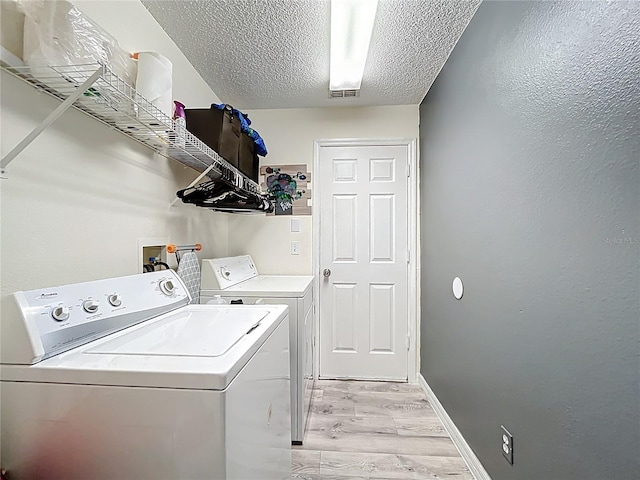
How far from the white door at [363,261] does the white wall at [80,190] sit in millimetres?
1393

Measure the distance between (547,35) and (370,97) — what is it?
5.18 feet

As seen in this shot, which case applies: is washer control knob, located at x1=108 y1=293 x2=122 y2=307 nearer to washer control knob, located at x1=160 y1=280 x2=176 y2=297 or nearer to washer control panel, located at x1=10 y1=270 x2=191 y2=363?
washer control panel, located at x1=10 y1=270 x2=191 y2=363

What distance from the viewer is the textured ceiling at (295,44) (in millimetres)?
1562

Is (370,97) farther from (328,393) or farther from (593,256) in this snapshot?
(328,393)

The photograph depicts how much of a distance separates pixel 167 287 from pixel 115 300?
0.91 ft

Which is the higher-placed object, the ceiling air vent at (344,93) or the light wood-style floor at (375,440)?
the ceiling air vent at (344,93)

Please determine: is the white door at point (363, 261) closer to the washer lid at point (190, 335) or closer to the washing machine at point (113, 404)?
the washer lid at point (190, 335)

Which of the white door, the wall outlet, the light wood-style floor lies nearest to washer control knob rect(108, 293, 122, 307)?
the light wood-style floor

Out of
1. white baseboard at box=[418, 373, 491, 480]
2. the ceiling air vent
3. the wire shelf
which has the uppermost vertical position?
the ceiling air vent

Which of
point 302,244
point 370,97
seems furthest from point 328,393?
point 370,97

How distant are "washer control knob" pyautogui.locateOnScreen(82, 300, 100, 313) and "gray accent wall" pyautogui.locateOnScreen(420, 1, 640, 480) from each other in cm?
143

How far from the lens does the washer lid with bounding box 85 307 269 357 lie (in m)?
0.81

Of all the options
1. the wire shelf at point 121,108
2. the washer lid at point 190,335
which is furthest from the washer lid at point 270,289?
the wire shelf at point 121,108

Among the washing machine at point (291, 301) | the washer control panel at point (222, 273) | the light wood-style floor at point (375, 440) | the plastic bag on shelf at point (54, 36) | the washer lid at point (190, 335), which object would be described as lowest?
the light wood-style floor at point (375, 440)
